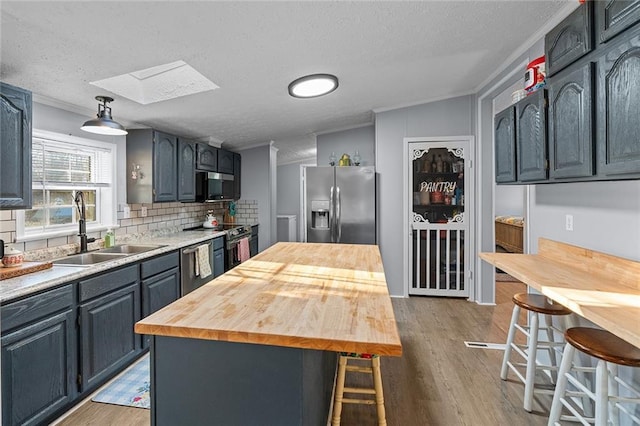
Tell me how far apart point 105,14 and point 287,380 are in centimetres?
187

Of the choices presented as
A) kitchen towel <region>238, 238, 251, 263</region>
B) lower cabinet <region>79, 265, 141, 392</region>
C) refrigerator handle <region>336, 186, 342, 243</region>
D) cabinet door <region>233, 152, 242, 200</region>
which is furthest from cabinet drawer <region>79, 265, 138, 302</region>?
cabinet door <region>233, 152, 242, 200</region>

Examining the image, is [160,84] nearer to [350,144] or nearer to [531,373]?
[350,144]

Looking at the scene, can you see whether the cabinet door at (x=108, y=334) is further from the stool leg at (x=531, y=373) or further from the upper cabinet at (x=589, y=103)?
the upper cabinet at (x=589, y=103)

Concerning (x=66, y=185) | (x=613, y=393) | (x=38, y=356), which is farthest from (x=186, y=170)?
(x=613, y=393)

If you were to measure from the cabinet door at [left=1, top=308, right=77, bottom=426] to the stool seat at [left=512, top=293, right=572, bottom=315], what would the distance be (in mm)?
2791

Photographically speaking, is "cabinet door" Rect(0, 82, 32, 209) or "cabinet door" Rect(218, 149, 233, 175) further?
"cabinet door" Rect(218, 149, 233, 175)

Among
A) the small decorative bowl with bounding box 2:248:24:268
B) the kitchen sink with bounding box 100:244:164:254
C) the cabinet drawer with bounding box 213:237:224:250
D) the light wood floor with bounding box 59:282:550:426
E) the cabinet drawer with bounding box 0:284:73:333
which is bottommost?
the light wood floor with bounding box 59:282:550:426

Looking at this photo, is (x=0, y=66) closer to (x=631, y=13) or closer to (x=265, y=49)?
(x=265, y=49)

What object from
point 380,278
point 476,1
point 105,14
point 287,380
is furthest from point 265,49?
point 287,380

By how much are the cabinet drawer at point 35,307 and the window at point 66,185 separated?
750 millimetres

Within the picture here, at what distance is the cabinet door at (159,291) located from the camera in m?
2.83

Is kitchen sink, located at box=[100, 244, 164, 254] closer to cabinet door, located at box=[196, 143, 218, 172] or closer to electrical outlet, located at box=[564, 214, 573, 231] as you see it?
cabinet door, located at box=[196, 143, 218, 172]

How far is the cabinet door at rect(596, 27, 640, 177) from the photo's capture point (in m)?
1.41

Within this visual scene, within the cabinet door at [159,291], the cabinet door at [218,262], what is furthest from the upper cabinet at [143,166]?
the cabinet door at [218,262]
